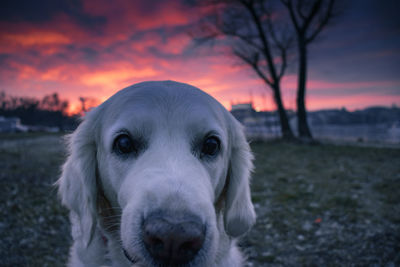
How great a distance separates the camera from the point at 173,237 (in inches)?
47.7

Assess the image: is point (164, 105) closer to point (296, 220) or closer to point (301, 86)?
point (296, 220)

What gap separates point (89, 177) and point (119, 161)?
469 mm

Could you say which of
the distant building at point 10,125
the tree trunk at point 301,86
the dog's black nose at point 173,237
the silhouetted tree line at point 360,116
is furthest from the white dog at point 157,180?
the distant building at point 10,125

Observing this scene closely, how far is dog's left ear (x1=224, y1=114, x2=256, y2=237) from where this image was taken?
2375 millimetres

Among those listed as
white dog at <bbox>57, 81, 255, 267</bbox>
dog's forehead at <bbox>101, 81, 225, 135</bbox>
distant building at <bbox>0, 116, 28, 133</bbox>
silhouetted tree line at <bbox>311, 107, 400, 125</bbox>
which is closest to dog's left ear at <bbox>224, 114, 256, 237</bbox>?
white dog at <bbox>57, 81, 255, 267</bbox>

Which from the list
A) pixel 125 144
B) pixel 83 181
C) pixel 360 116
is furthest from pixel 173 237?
pixel 360 116

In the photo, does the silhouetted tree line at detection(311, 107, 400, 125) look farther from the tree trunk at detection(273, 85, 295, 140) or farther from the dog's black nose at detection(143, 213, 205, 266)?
the dog's black nose at detection(143, 213, 205, 266)

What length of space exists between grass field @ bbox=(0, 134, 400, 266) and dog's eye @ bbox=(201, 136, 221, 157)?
2445mm

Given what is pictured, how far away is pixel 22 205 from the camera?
17.2ft

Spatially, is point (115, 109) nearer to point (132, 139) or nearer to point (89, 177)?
point (132, 139)

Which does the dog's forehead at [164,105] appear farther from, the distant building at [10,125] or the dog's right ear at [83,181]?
the distant building at [10,125]

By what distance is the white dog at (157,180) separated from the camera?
133 centimetres

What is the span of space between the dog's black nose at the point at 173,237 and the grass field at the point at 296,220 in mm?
2792

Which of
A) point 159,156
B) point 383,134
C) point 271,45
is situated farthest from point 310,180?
point 383,134
